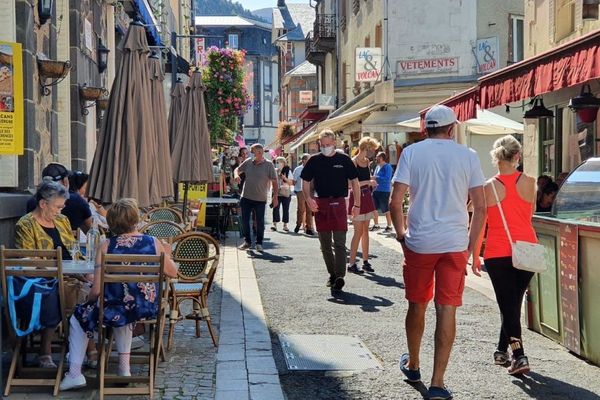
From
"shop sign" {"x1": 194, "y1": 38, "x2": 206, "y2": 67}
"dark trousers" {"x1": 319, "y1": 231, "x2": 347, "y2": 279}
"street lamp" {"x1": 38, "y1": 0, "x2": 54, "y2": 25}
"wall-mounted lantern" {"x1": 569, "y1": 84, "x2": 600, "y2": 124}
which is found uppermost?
"shop sign" {"x1": 194, "y1": 38, "x2": 206, "y2": 67}

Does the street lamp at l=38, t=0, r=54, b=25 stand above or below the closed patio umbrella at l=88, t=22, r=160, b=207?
above

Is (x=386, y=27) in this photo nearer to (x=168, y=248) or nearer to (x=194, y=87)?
(x=194, y=87)

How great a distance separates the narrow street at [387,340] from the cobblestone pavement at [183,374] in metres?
0.52

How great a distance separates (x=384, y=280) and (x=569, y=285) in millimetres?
4425

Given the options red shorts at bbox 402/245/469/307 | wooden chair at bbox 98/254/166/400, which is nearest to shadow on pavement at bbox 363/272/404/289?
red shorts at bbox 402/245/469/307

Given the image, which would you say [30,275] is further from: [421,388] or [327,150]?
[327,150]

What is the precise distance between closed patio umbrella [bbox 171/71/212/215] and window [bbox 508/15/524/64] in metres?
14.1

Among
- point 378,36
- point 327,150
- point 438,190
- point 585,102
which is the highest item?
point 378,36

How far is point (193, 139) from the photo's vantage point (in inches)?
542

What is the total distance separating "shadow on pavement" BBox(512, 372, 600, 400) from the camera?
5.68 metres

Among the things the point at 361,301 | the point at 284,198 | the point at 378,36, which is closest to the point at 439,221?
the point at 361,301

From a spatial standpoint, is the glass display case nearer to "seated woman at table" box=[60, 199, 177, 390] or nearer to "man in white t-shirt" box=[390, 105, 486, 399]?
"man in white t-shirt" box=[390, 105, 486, 399]

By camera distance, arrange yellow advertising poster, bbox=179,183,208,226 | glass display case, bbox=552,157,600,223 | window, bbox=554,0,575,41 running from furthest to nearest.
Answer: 1. yellow advertising poster, bbox=179,183,208,226
2. window, bbox=554,0,575,41
3. glass display case, bbox=552,157,600,223

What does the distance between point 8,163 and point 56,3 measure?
3663 mm
